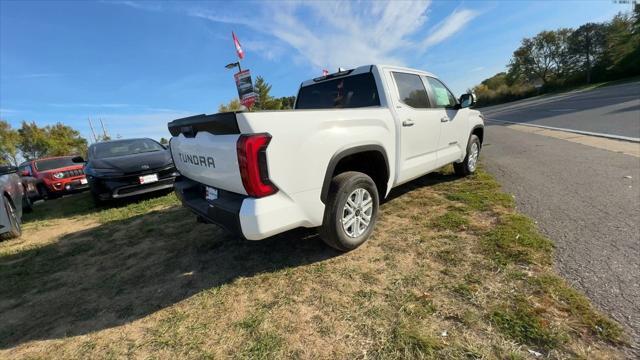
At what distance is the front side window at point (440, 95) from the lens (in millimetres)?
4594

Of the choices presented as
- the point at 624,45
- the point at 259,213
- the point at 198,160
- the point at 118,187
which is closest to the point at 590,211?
the point at 259,213

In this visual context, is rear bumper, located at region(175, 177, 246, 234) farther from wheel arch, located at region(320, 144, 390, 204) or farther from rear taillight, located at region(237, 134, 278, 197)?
wheel arch, located at region(320, 144, 390, 204)

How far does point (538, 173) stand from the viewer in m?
5.29

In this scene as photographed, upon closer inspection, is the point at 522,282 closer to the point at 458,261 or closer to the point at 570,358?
the point at 458,261

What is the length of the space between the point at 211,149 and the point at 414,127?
2.47m

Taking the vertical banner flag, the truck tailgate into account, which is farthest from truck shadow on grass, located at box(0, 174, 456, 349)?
the vertical banner flag

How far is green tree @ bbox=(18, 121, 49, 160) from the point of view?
3772 centimetres

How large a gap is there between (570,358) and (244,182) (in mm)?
2306

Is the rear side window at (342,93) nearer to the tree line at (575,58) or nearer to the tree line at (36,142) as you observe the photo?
the tree line at (36,142)

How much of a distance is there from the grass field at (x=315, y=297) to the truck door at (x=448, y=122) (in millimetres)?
980

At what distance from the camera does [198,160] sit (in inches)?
114

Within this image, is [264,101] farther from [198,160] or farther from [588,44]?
[588,44]

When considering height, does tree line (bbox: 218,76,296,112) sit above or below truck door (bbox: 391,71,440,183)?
above

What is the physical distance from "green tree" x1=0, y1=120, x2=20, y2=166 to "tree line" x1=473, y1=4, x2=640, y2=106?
67.2 metres
